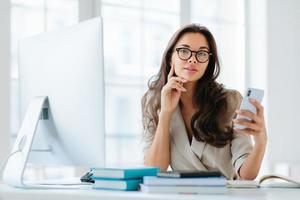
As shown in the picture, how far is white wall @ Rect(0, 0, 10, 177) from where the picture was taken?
2791 mm

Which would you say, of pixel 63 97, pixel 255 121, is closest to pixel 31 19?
pixel 63 97

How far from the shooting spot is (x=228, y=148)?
2256mm

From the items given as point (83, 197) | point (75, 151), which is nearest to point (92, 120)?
point (75, 151)

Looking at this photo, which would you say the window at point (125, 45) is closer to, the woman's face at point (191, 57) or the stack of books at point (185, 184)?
the woman's face at point (191, 57)

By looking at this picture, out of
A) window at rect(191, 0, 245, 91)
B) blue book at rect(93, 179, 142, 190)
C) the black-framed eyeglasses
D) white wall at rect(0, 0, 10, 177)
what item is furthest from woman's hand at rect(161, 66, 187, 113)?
window at rect(191, 0, 245, 91)

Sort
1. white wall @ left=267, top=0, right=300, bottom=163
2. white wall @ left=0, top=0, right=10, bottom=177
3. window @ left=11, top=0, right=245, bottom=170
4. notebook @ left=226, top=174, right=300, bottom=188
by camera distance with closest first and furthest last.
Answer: notebook @ left=226, top=174, right=300, bottom=188, white wall @ left=0, top=0, right=10, bottom=177, window @ left=11, top=0, right=245, bottom=170, white wall @ left=267, top=0, right=300, bottom=163

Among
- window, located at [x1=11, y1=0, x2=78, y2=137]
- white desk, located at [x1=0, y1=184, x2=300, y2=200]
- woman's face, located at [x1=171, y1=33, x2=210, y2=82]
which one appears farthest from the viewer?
window, located at [x1=11, y1=0, x2=78, y2=137]

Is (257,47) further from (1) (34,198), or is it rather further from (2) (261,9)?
(1) (34,198)

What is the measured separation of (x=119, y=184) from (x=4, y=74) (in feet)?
4.98

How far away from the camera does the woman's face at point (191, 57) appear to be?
7.41 ft

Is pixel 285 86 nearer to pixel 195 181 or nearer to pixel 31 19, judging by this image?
pixel 31 19

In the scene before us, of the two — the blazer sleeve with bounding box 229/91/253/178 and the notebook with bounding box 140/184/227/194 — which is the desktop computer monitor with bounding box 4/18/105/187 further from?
the blazer sleeve with bounding box 229/91/253/178

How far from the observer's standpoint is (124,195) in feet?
4.47

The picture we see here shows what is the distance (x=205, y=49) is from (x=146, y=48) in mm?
1241
